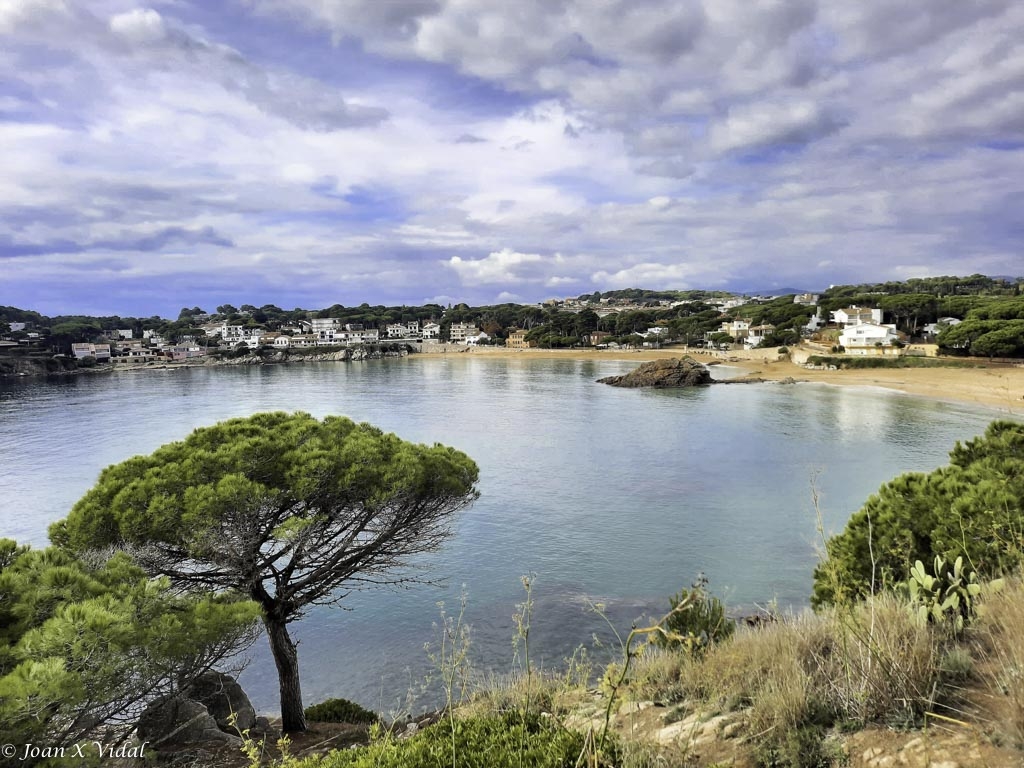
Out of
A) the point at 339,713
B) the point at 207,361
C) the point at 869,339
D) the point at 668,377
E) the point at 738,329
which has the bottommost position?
the point at 339,713

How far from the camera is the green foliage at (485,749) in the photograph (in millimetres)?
2863

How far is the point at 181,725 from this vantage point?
6.07 meters

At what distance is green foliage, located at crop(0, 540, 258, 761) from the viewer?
3.66 meters

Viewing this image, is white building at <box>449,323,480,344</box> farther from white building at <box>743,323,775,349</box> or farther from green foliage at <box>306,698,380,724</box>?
green foliage at <box>306,698,380,724</box>

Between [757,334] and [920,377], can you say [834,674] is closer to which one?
[920,377]

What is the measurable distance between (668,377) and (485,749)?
5759 cm

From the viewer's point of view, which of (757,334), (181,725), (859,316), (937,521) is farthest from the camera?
(757,334)

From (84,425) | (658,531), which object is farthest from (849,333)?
(84,425)

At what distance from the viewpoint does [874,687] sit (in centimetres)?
322

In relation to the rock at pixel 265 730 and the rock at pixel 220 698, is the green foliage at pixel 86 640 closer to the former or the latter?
the rock at pixel 265 730

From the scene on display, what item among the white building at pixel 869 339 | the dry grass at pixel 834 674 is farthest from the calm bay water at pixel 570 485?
the white building at pixel 869 339

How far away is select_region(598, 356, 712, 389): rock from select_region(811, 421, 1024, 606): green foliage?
167 ft

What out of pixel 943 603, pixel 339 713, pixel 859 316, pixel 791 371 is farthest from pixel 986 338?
pixel 339 713

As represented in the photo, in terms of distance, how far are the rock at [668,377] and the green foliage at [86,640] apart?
54.9m
